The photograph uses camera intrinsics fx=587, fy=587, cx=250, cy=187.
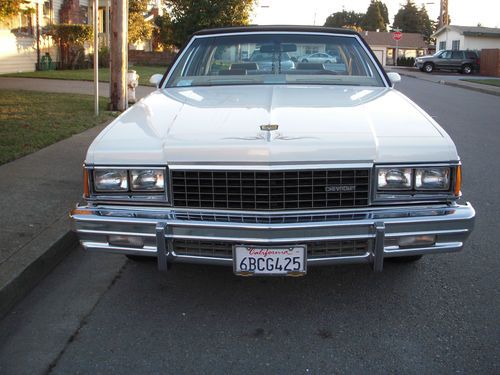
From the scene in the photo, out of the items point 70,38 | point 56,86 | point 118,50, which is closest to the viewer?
point 118,50

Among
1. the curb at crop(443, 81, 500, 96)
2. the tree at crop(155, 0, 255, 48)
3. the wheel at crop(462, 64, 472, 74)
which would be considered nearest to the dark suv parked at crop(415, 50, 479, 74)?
the wheel at crop(462, 64, 472, 74)

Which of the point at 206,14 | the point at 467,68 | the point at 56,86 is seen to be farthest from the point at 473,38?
the point at 56,86

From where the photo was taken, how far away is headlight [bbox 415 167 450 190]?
326 cm

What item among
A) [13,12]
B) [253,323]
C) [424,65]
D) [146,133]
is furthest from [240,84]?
[424,65]

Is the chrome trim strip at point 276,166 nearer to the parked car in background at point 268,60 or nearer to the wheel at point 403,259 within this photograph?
the wheel at point 403,259

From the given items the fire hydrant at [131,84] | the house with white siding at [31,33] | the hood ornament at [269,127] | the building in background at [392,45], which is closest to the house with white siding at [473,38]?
the building in background at [392,45]

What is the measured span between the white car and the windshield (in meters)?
1.41

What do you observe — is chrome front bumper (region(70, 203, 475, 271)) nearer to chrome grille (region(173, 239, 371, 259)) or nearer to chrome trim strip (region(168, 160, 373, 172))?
chrome grille (region(173, 239, 371, 259))

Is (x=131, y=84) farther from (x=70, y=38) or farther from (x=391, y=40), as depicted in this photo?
(x=391, y=40)

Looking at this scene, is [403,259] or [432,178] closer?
[432,178]

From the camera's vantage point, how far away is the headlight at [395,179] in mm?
3231

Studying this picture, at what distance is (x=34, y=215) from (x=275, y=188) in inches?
104

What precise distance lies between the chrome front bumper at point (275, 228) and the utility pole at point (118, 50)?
8.21 metres

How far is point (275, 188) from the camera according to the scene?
314 centimetres
